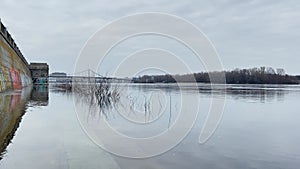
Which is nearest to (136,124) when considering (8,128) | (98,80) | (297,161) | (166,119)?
(166,119)

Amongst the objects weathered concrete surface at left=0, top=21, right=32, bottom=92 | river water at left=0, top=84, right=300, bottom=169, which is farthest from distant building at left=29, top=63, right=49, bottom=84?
river water at left=0, top=84, right=300, bottom=169

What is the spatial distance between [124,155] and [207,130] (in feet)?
13.7

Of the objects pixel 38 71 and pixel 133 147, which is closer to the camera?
pixel 133 147

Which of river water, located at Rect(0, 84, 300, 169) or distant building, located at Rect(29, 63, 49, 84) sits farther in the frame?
distant building, located at Rect(29, 63, 49, 84)

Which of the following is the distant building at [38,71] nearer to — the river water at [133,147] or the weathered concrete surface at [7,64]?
the weathered concrete surface at [7,64]

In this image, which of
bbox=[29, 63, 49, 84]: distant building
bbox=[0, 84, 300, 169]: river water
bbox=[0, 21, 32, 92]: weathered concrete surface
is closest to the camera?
bbox=[0, 84, 300, 169]: river water

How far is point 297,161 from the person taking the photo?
6223mm

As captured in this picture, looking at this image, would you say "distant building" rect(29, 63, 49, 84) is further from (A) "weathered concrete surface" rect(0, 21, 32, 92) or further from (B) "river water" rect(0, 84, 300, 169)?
(B) "river water" rect(0, 84, 300, 169)

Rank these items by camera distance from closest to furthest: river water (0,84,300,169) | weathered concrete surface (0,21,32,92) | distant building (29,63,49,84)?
river water (0,84,300,169) → weathered concrete surface (0,21,32,92) → distant building (29,63,49,84)

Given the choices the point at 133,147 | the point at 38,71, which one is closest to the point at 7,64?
the point at 133,147

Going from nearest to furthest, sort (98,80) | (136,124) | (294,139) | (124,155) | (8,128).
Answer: (124,155)
(8,128)
(294,139)
(136,124)
(98,80)

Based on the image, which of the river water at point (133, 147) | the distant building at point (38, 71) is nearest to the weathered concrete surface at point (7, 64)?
the river water at point (133, 147)

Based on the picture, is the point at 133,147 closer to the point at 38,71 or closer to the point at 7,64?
the point at 7,64

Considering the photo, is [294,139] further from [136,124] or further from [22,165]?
[22,165]
